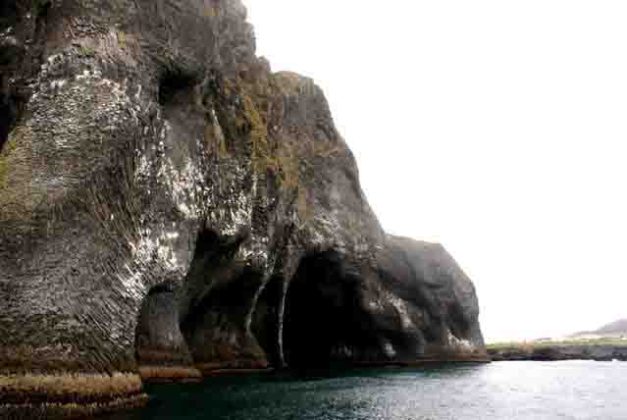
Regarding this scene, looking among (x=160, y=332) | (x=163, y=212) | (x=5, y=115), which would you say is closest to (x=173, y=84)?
(x=163, y=212)

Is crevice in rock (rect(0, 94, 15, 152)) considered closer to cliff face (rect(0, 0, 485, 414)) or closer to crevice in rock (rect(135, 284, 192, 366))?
cliff face (rect(0, 0, 485, 414))

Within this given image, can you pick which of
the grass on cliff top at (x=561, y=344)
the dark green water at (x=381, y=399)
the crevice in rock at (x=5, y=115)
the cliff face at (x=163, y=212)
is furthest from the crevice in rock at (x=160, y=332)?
the grass on cliff top at (x=561, y=344)

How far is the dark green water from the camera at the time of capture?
27078 mm

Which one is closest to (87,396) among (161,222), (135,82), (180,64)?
(161,222)

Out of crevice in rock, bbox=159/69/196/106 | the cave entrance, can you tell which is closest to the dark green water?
crevice in rock, bbox=159/69/196/106

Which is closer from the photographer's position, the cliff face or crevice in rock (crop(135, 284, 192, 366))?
the cliff face

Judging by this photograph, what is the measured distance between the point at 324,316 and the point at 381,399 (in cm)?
3572

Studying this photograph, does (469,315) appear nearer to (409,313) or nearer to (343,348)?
(409,313)

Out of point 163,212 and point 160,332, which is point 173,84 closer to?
point 163,212

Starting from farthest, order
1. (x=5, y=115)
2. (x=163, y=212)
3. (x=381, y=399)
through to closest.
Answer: (x=163, y=212), (x=5, y=115), (x=381, y=399)

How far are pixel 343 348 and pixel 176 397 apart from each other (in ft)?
143

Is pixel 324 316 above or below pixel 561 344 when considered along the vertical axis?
Result: above

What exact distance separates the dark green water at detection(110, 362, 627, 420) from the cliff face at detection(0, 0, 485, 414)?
380 centimetres

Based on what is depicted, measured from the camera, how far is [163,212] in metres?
34.9
